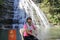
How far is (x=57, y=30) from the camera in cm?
1844

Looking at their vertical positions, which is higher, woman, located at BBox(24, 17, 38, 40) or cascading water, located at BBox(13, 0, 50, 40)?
woman, located at BBox(24, 17, 38, 40)

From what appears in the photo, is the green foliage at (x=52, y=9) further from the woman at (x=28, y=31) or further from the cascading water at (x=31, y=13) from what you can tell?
the woman at (x=28, y=31)

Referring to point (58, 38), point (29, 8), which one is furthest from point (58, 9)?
point (58, 38)

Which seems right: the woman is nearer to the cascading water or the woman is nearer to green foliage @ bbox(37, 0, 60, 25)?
the cascading water

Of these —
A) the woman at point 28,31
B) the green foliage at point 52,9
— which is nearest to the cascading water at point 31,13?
the green foliage at point 52,9

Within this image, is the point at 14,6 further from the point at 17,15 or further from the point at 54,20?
the point at 54,20

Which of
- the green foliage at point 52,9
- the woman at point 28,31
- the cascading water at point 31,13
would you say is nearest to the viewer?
the woman at point 28,31

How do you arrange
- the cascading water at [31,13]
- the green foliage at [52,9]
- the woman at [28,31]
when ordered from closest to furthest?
the woman at [28,31]
the cascading water at [31,13]
the green foliage at [52,9]

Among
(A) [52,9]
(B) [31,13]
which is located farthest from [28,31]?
(A) [52,9]

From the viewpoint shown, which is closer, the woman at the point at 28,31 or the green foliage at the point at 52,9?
the woman at the point at 28,31

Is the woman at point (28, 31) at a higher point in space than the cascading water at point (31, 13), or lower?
higher

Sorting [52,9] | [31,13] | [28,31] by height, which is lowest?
[31,13]

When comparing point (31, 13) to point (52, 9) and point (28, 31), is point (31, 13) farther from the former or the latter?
point (28, 31)

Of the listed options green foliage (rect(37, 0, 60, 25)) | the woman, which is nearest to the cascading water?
green foliage (rect(37, 0, 60, 25))
